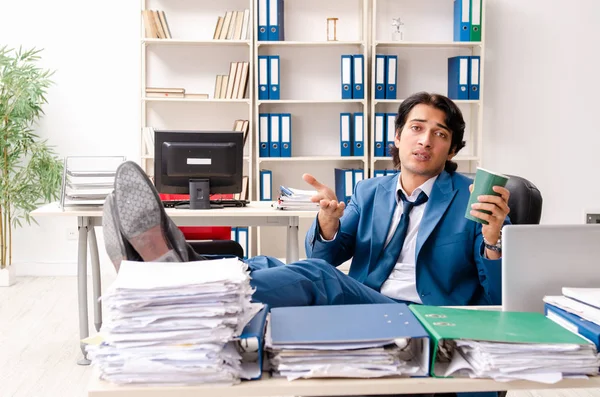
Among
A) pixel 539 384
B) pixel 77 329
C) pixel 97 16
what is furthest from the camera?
pixel 97 16

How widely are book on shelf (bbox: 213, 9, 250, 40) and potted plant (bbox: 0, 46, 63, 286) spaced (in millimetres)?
1227

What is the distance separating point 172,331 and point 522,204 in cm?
141

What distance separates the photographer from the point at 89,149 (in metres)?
4.77

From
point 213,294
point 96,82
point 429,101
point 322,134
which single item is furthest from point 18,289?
point 213,294

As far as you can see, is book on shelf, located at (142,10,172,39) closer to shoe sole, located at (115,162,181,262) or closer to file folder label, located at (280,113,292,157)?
file folder label, located at (280,113,292,157)

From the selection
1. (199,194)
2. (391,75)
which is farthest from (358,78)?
(199,194)

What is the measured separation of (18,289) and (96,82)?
1.54m

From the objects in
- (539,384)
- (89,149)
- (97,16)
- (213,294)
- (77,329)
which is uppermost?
(97,16)

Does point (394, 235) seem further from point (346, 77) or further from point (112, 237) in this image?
point (346, 77)

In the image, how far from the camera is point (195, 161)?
3.14 metres

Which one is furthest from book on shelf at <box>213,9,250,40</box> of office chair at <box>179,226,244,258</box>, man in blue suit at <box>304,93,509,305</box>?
man in blue suit at <box>304,93,509,305</box>

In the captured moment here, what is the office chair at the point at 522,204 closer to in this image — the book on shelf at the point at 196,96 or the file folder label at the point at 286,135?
the file folder label at the point at 286,135

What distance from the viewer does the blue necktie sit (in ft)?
6.33

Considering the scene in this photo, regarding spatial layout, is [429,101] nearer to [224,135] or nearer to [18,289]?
[224,135]
